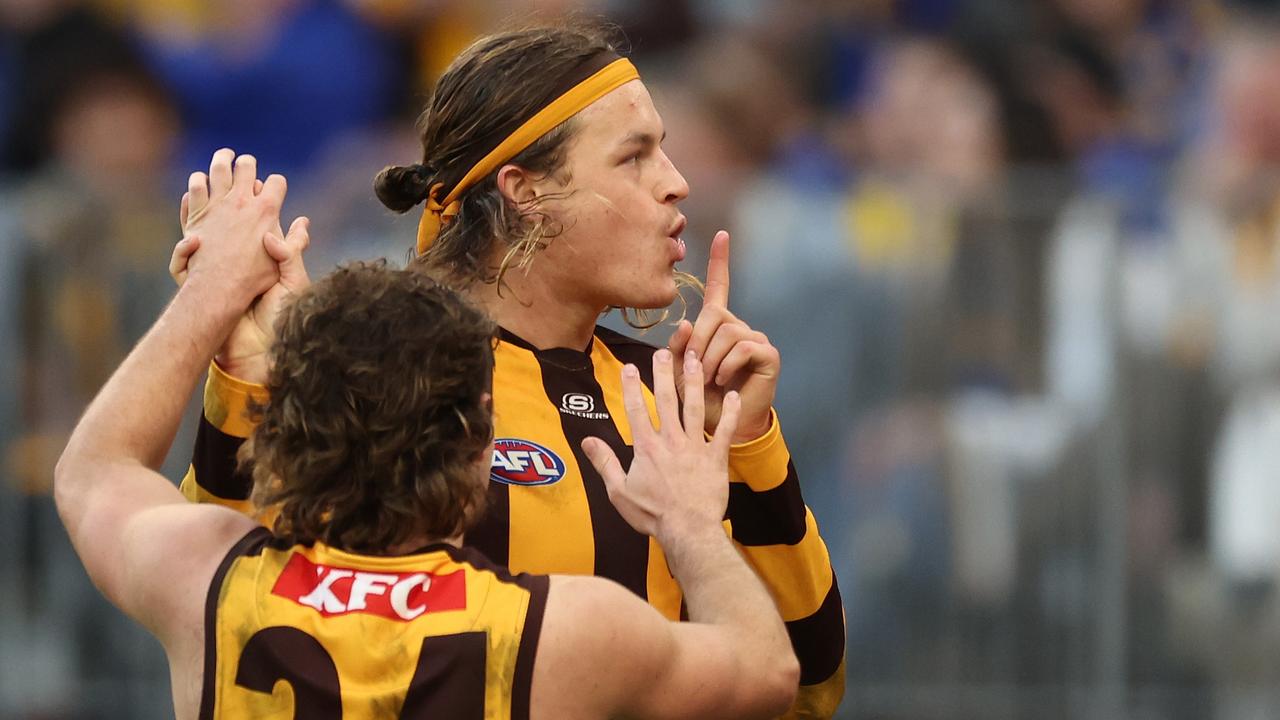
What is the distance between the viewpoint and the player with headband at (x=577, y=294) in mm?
3787

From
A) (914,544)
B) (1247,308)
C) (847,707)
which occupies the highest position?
(1247,308)

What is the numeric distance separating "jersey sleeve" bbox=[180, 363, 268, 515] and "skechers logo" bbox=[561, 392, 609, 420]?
0.61 metres

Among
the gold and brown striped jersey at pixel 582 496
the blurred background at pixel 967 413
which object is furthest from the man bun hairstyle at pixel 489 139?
the blurred background at pixel 967 413

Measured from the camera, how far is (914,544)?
7.49 meters

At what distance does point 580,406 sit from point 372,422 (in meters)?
0.77

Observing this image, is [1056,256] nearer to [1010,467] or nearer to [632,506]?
[1010,467]

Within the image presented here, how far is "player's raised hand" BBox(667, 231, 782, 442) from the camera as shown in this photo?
379cm

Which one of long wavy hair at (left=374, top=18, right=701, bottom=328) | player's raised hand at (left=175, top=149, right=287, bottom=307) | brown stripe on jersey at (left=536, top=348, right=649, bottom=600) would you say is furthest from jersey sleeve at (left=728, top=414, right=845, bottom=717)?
player's raised hand at (left=175, top=149, right=287, bottom=307)

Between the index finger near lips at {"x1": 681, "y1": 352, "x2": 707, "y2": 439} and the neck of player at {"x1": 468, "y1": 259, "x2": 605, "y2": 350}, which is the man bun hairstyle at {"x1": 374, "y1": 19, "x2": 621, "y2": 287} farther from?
the index finger near lips at {"x1": 681, "y1": 352, "x2": 707, "y2": 439}

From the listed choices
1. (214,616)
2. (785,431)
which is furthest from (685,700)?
(785,431)

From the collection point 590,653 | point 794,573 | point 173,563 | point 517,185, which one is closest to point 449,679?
point 590,653

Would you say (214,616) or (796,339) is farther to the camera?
(796,339)

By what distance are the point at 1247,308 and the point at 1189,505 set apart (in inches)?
30.7

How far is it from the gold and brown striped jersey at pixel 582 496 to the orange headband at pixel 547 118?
0.33m
